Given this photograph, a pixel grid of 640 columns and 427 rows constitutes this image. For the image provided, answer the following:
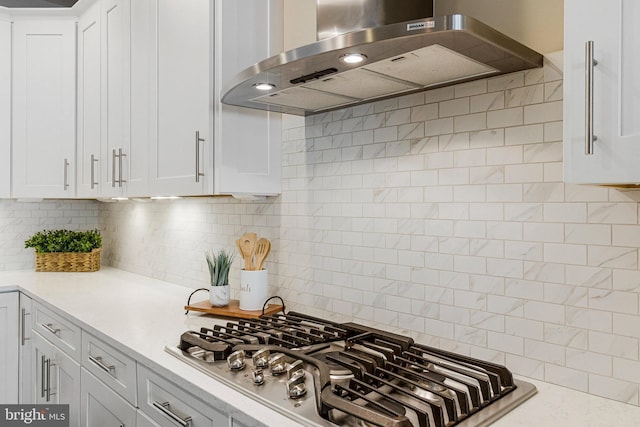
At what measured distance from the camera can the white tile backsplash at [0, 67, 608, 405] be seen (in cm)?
119

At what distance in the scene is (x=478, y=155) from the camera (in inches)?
55.7

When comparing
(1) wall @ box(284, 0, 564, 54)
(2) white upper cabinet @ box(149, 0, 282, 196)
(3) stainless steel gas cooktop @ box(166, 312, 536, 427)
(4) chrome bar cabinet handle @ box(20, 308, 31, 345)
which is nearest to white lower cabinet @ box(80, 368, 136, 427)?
(3) stainless steel gas cooktop @ box(166, 312, 536, 427)

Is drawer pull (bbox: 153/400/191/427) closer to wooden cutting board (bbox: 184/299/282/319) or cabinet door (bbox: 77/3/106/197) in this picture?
wooden cutting board (bbox: 184/299/282/319)

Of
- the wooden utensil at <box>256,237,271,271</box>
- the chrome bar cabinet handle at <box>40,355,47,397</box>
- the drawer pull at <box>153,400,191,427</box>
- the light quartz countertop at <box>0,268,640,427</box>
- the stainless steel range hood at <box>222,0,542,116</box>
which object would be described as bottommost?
the chrome bar cabinet handle at <box>40,355,47,397</box>

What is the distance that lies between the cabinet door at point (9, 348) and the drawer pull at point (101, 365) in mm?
1151

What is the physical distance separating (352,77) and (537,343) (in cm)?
88

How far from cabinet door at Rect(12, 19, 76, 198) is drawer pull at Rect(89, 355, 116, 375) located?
59.3 inches

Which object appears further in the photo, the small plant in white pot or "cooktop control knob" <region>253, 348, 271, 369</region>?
the small plant in white pot

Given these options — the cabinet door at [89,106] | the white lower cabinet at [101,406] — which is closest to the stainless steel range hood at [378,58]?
the white lower cabinet at [101,406]

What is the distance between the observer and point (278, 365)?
130cm

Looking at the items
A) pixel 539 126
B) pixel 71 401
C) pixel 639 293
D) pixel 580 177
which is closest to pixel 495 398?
pixel 639 293

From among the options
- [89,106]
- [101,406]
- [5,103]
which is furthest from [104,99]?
[101,406]

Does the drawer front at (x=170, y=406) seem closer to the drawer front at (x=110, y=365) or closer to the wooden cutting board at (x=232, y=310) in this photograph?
the drawer front at (x=110, y=365)

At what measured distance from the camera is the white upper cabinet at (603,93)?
82 centimetres
